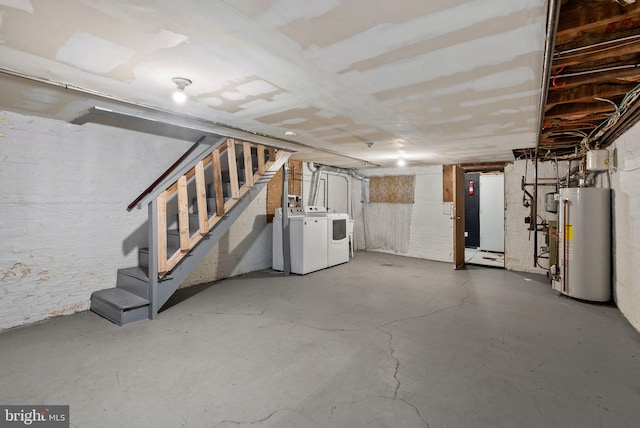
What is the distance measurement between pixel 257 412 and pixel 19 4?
7.88 ft

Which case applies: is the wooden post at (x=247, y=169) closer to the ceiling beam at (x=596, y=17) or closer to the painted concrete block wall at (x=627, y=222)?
the ceiling beam at (x=596, y=17)

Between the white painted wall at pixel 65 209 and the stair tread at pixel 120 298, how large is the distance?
0.16m

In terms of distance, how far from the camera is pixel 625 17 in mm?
1472

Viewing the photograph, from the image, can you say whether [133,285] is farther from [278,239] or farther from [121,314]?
[278,239]

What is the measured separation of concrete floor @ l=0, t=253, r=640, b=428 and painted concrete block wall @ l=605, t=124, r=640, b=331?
0.87 ft

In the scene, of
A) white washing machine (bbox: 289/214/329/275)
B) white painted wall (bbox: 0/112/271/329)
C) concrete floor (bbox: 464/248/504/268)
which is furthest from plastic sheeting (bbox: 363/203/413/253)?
white painted wall (bbox: 0/112/271/329)

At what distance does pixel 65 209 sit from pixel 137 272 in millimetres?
1005

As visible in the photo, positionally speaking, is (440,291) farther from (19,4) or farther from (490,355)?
(19,4)

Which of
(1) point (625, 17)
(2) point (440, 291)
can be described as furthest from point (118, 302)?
(1) point (625, 17)

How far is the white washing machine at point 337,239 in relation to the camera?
5.61 meters

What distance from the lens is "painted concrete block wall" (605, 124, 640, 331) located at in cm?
282

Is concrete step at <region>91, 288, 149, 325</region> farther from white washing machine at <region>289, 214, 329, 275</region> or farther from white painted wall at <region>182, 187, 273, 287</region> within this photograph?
white washing machine at <region>289, 214, 329, 275</region>

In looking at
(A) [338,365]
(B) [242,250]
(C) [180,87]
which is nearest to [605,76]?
(A) [338,365]

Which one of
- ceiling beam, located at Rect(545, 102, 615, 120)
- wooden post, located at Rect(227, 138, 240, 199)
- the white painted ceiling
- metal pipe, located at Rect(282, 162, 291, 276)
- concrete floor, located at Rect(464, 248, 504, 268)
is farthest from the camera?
concrete floor, located at Rect(464, 248, 504, 268)
